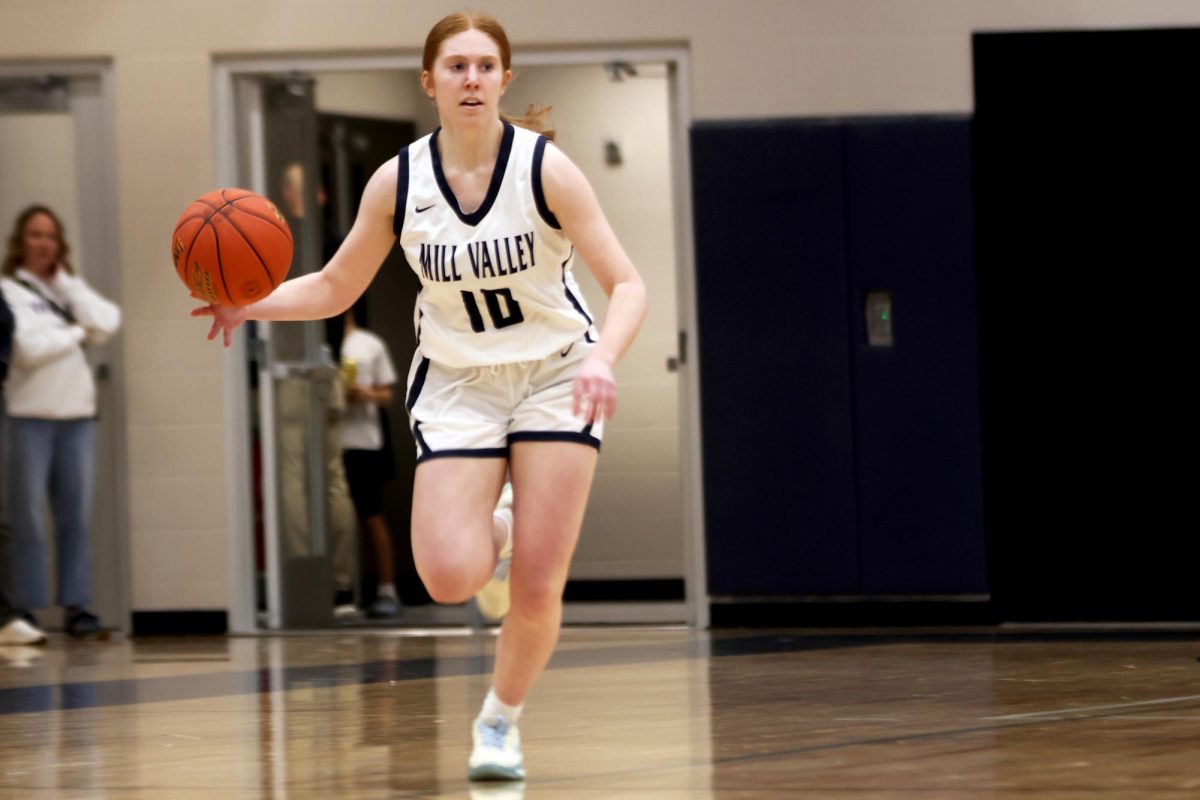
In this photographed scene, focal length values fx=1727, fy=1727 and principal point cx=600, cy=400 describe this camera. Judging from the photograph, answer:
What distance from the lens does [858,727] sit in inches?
154

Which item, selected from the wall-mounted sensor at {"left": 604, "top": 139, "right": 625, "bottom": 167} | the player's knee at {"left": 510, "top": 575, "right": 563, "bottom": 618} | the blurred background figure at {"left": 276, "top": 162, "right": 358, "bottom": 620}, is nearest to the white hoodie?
the blurred background figure at {"left": 276, "top": 162, "right": 358, "bottom": 620}

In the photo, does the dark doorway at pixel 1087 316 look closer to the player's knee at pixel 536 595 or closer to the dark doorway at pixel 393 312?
the dark doorway at pixel 393 312

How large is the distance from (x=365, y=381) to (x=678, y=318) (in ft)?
4.99

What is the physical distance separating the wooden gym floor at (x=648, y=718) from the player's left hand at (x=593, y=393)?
69cm

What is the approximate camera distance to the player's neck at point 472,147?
3271mm

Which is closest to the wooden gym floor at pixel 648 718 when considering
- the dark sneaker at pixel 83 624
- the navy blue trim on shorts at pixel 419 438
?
the dark sneaker at pixel 83 624

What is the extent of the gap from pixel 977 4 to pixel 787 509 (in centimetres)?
213

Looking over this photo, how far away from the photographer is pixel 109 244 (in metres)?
7.25

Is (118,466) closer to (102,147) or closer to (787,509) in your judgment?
(102,147)

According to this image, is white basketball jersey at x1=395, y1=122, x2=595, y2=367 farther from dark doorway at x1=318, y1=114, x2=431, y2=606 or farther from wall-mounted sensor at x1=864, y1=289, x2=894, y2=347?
dark doorway at x1=318, y1=114, x2=431, y2=606

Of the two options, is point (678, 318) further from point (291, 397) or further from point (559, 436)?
point (559, 436)

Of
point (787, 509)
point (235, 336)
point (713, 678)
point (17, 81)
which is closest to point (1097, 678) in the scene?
point (713, 678)

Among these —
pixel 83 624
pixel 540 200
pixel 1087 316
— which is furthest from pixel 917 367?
pixel 540 200

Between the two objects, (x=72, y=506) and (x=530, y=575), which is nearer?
(x=530, y=575)
